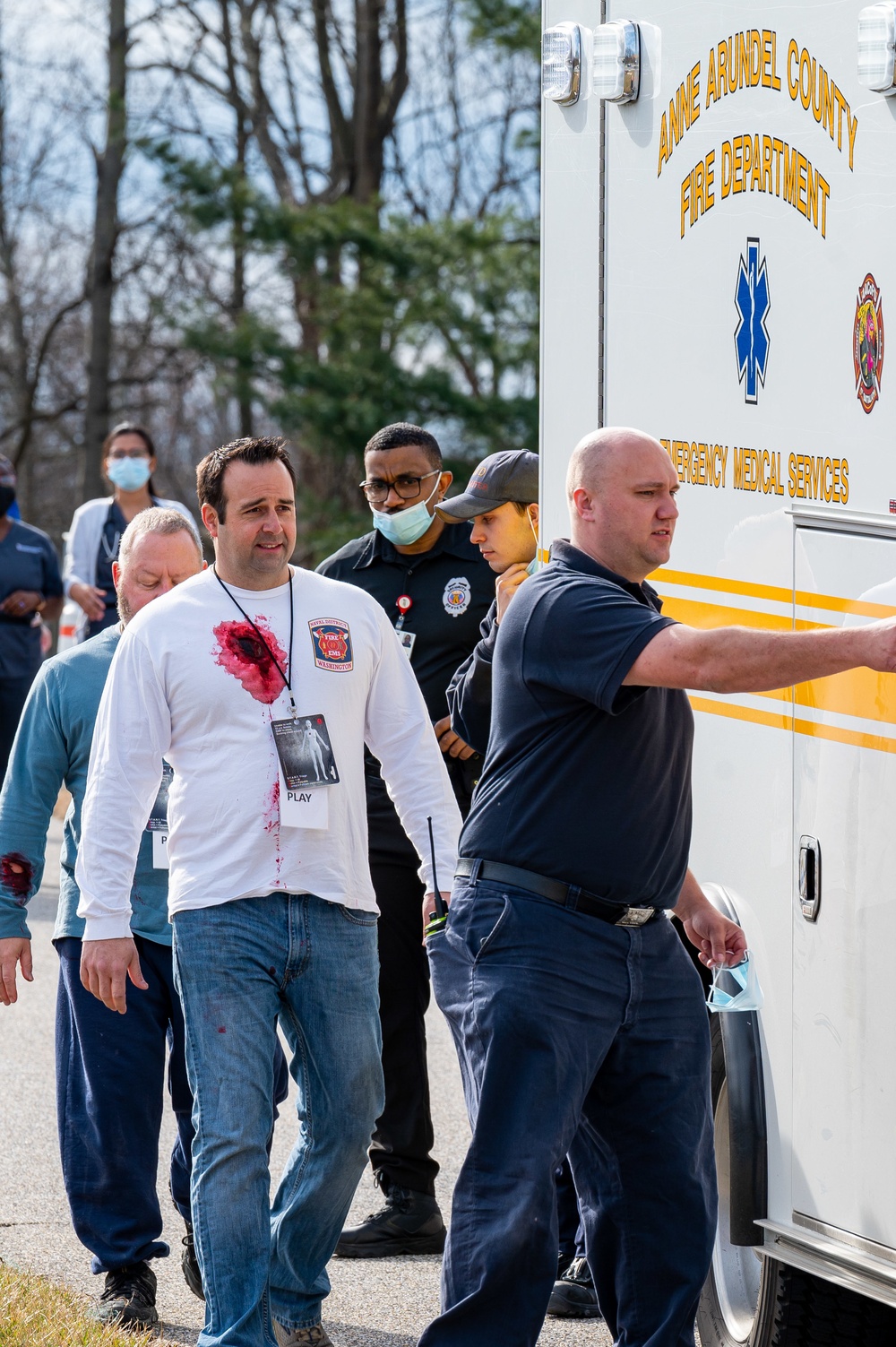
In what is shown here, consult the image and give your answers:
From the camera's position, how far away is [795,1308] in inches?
147

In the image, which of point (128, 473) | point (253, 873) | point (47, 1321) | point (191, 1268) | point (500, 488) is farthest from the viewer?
point (128, 473)

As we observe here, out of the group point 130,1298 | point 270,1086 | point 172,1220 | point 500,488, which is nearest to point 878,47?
point 500,488

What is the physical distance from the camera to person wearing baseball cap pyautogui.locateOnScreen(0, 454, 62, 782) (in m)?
9.42

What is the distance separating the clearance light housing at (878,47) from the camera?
3.18m

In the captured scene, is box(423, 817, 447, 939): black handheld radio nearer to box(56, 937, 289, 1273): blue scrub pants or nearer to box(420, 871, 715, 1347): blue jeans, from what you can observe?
box(420, 871, 715, 1347): blue jeans

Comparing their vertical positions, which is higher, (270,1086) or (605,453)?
(605,453)

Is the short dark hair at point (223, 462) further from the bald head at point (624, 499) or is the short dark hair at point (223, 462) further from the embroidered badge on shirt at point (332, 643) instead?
the bald head at point (624, 499)

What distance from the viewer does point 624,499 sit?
133 inches

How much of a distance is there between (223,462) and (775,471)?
→ 120 centimetres

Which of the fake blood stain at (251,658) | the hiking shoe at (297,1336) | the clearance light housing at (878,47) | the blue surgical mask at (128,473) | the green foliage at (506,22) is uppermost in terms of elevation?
the green foliage at (506,22)

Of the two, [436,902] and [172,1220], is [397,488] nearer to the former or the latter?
[436,902]

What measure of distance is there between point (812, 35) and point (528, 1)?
15081 mm

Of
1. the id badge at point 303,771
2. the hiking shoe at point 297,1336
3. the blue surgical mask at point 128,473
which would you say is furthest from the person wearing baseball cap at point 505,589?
the blue surgical mask at point 128,473

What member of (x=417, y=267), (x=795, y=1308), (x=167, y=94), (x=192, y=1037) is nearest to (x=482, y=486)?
(x=192, y=1037)
